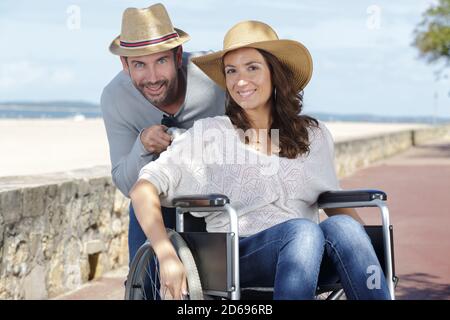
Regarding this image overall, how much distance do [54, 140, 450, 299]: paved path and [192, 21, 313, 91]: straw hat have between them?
7.83ft

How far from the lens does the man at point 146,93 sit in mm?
4023

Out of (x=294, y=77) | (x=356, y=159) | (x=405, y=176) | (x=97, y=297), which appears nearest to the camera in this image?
(x=294, y=77)

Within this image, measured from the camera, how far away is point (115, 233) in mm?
6922

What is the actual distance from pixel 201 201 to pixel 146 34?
2.75ft

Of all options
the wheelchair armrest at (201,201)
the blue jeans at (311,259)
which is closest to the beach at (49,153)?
the wheelchair armrest at (201,201)

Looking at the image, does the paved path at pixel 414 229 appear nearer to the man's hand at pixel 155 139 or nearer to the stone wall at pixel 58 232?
the stone wall at pixel 58 232

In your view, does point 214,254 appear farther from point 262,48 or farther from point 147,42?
point 147,42

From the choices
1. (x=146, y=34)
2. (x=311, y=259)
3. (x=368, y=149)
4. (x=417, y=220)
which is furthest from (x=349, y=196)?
(x=368, y=149)

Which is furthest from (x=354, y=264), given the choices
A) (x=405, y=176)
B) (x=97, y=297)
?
(x=405, y=176)

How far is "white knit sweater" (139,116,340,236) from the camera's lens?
3812 mm

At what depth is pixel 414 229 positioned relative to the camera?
977 centimetres

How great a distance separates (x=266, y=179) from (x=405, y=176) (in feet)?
48.5

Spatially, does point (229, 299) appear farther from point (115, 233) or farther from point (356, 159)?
point (356, 159)

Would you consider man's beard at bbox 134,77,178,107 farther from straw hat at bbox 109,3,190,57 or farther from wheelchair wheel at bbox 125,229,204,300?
wheelchair wheel at bbox 125,229,204,300
